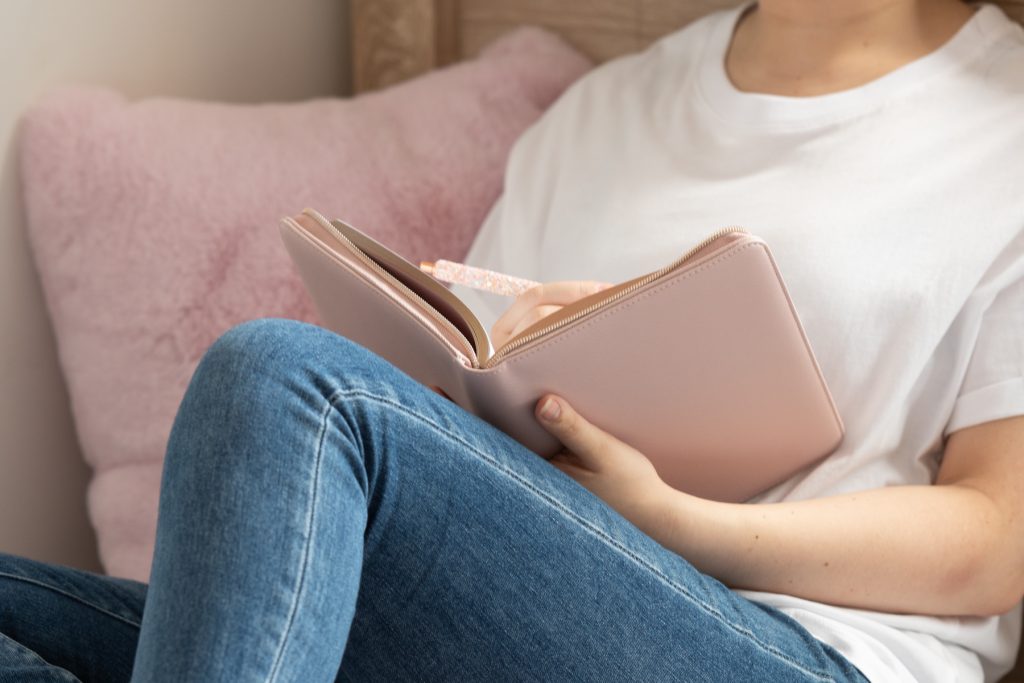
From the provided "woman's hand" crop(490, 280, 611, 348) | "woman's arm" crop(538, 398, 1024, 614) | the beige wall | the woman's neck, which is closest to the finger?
"woman's hand" crop(490, 280, 611, 348)

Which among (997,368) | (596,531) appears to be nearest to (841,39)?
(997,368)

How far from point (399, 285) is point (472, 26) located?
802 millimetres

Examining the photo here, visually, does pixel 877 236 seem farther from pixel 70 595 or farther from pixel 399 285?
pixel 70 595

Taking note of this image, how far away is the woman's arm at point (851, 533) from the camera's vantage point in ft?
2.66

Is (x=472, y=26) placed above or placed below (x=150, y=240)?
above

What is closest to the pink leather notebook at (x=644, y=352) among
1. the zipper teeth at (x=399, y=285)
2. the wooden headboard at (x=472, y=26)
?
the zipper teeth at (x=399, y=285)

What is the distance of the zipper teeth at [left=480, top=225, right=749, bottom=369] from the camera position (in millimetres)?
720

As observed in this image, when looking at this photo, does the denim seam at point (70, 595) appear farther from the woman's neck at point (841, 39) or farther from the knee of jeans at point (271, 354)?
the woman's neck at point (841, 39)

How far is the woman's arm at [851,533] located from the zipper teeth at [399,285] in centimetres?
11

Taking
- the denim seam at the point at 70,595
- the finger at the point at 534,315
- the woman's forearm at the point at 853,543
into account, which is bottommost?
the denim seam at the point at 70,595

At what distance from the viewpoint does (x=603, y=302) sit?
73 centimetres

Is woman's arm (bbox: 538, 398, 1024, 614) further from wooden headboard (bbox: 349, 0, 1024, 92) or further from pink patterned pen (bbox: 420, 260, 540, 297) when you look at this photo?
wooden headboard (bbox: 349, 0, 1024, 92)

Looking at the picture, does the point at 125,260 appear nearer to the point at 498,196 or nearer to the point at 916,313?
the point at 498,196

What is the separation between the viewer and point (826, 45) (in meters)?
1.05
